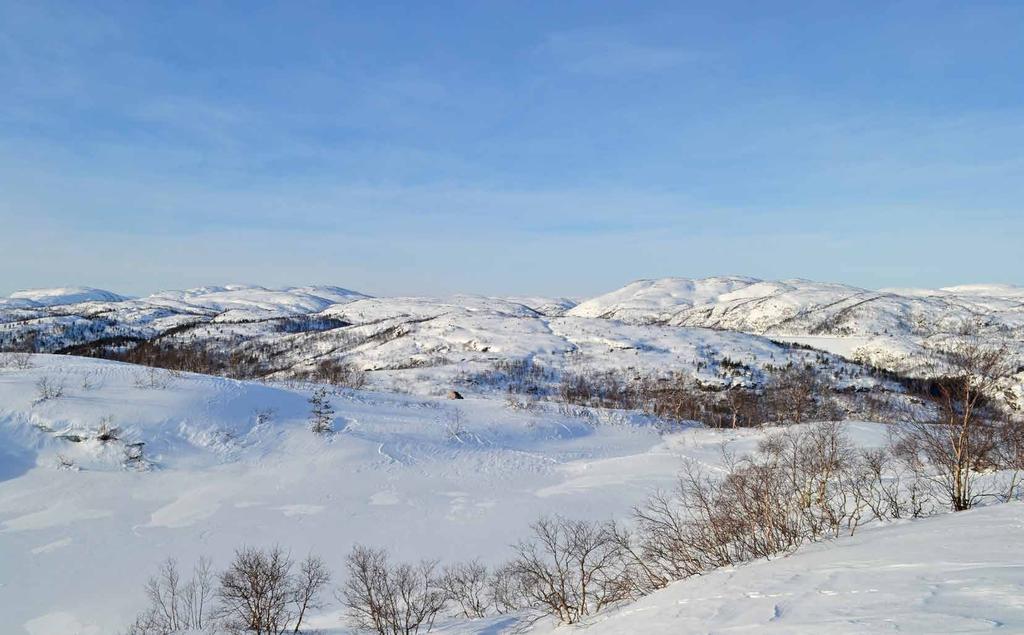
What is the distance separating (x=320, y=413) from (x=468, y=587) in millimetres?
29615

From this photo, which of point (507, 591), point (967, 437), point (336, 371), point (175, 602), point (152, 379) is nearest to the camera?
point (967, 437)

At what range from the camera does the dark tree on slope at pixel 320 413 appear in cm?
4890

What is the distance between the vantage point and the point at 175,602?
2544cm

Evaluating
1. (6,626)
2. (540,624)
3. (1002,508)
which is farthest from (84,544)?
(1002,508)

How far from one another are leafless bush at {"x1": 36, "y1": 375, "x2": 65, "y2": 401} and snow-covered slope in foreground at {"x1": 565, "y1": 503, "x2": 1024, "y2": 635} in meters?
48.7

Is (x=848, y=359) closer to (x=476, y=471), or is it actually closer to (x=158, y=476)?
(x=476, y=471)

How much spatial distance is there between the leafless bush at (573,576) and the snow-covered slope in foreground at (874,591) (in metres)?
5.87

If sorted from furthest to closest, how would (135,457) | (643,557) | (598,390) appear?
(598,390) < (135,457) < (643,557)

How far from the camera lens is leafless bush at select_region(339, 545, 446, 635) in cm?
2215

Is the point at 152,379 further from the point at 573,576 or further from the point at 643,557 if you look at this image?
the point at 643,557

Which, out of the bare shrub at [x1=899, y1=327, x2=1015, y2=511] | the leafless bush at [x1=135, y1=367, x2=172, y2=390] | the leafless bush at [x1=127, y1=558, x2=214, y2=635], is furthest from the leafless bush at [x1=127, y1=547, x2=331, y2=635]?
the bare shrub at [x1=899, y1=327, x2=1015, y2=511]

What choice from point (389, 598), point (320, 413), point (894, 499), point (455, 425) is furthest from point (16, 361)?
point (894, 499)

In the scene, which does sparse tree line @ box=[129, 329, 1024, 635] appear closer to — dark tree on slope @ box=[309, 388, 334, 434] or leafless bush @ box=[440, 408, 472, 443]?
dark tree on slope @ box=[309, 388, 334, 434]

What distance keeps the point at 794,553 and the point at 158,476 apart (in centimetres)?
4151
